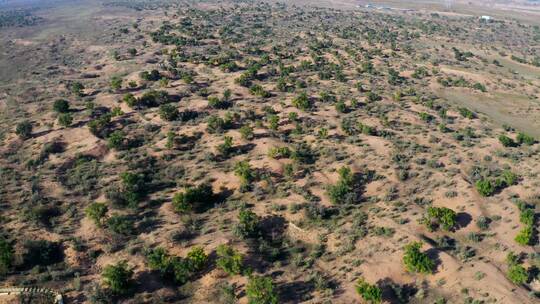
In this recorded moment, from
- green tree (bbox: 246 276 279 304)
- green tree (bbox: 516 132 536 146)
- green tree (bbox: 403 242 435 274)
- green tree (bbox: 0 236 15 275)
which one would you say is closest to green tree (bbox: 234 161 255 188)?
green tree (bbox: 246 276 279 304)

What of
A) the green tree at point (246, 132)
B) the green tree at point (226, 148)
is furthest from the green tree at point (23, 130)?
the green tree at point (246, 132)

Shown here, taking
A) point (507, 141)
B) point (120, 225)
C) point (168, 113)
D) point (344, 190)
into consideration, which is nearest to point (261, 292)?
point (120, 225)

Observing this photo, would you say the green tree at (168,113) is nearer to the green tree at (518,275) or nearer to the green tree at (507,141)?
the green tree at (518,275)

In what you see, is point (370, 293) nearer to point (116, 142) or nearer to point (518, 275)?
point (518, 275)

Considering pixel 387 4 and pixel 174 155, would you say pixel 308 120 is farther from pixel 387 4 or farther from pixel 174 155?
pixel 387 4

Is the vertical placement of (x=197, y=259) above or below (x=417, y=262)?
above

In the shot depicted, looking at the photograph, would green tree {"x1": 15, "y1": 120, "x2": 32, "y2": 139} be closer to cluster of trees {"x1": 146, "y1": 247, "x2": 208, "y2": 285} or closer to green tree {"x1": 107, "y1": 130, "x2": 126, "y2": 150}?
green tree {"x1": 107, "y1": 130, "x2": 126, "y2": 150}
